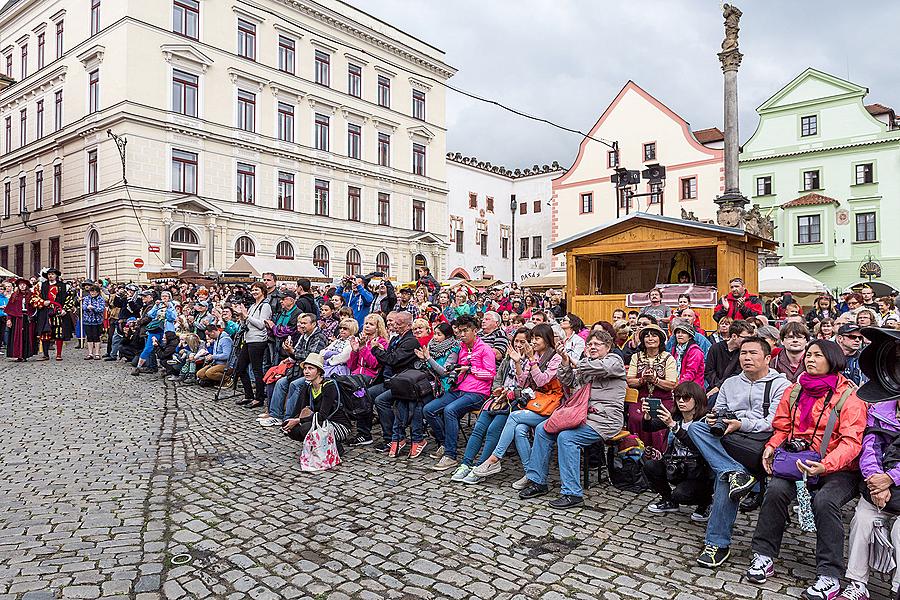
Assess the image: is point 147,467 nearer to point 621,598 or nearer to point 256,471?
point 256,471

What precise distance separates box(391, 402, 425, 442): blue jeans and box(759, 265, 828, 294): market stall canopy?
51.5 feet

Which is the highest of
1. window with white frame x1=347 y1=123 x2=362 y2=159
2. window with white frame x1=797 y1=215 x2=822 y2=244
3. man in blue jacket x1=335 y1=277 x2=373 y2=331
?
window with white frame x1=347 y1=123 x2=362 y2=159

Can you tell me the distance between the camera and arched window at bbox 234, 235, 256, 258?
32656mm

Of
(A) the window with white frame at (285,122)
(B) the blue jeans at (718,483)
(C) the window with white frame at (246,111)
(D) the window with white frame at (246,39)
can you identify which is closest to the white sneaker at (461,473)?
(B) the blue jeans at (718,483)

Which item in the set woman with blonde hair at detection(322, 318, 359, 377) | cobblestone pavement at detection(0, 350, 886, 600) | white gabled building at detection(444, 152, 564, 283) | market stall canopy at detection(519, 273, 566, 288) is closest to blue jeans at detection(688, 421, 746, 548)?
cobblestone pavement at detection(0, 350, 886, 600)

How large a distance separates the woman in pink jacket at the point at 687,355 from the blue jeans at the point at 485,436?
196 cm

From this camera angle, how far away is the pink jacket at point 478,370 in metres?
7.54

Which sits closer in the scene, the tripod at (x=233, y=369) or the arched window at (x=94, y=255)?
the tripod at (x=233, y=369)

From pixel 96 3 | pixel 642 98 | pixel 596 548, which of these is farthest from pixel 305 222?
pixel 596 548

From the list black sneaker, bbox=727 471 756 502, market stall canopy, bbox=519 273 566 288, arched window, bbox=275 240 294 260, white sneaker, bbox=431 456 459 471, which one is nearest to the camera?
black sneaker, bbox=727 471 756 502

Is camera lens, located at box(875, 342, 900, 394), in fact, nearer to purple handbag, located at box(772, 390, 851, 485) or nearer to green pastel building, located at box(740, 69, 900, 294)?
purple handbag, located at box(772, 390, 851, 485)

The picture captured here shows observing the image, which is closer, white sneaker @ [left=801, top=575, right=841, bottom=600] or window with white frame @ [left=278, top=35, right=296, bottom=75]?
white sneaker @ [left=801, top=575, right=841, bottom=600]

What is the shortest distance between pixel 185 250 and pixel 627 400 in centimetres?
2786

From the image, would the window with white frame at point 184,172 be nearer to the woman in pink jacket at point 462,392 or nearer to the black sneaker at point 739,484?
the woman in pink jacket at point 462,392
